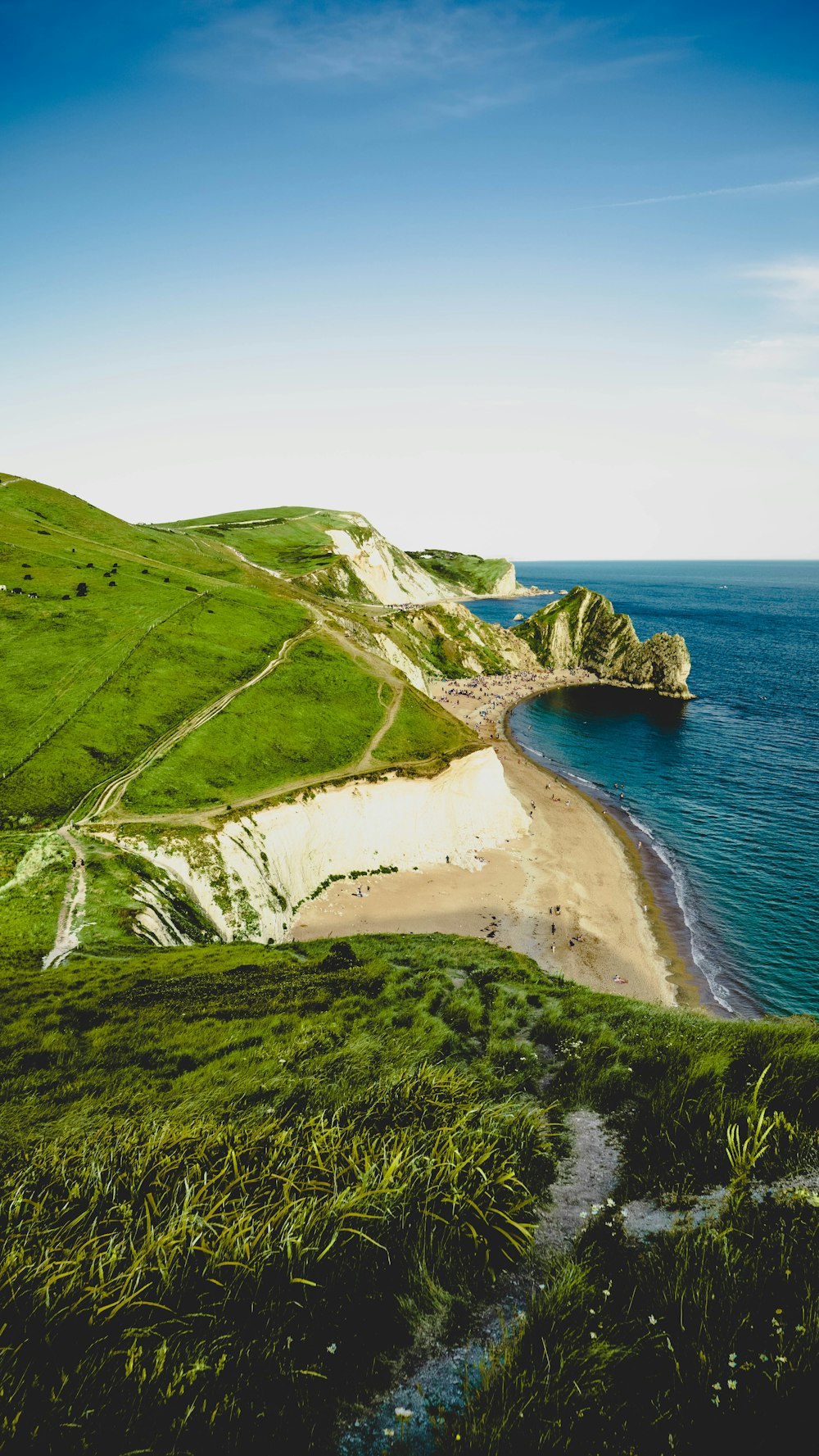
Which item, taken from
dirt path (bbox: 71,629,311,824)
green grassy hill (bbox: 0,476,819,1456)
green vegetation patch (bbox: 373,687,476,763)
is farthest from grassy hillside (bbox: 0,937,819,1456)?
green vegetation patch (bbox: 373,687,476,763)

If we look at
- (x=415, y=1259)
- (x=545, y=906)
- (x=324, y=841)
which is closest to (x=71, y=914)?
(x=324, y=841)

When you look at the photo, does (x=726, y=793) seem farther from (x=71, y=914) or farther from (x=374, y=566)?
(x=374, y=566)

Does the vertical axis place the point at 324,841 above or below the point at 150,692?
below

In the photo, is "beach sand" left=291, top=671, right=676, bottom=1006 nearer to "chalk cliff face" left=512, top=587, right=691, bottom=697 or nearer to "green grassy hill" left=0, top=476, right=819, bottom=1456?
"green grassy hill" left=0, top=476, right=819, bottom=1456

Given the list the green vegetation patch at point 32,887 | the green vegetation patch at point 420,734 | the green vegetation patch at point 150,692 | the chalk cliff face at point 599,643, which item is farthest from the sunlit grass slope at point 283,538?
the green vegetation patch at point 32,887

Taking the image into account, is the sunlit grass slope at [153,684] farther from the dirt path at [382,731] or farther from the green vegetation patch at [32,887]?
the green vegetation patch at [32,887]

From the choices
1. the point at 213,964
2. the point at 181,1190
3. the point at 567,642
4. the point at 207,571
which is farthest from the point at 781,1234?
the point at 567,642

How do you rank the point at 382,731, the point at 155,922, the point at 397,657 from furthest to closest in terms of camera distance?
Result: the point at 397,657, the point at 382,731, the point at 155,922

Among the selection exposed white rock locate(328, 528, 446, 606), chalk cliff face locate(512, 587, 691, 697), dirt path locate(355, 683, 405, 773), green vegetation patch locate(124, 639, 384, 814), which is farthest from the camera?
exposed white rock locate(328, 528, 446, 606)
